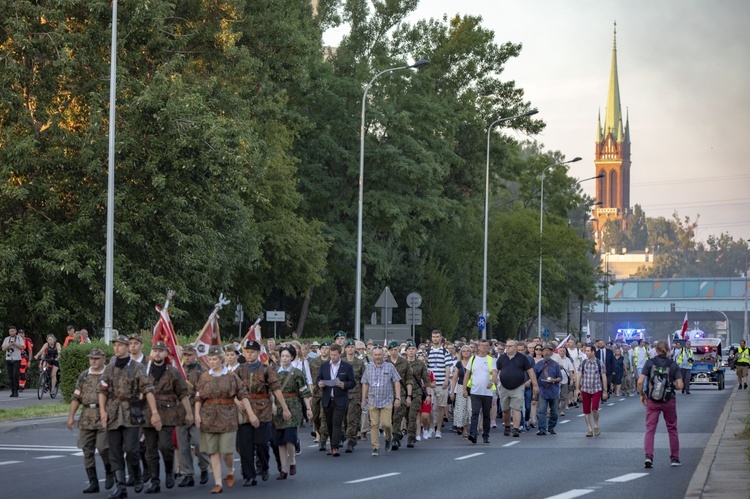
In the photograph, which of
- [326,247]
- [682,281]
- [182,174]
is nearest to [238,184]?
[182,174]

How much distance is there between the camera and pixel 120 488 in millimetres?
14258

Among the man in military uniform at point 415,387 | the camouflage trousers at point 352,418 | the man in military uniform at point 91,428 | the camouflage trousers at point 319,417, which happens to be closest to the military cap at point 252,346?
the man in military uniform at point 91,428

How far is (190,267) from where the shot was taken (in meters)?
38.4

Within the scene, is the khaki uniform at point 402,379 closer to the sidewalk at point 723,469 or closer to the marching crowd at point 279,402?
A: the marching crowd at point 279,402

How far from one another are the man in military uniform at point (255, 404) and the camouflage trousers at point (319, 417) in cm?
467

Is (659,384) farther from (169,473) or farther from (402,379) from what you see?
(169,473)

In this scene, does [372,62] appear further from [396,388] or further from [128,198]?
[396,388]

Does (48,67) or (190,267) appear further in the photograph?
(190,267)

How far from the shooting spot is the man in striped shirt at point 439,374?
83.5 ft

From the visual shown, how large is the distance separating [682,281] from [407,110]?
311ft

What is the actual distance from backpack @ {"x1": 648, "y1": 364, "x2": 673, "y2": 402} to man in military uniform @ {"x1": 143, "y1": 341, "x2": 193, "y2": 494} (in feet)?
21.3

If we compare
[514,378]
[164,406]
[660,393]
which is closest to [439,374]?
[514,378]

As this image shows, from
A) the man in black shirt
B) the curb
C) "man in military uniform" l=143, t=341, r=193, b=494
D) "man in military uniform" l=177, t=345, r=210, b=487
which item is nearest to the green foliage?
the man in black shirt

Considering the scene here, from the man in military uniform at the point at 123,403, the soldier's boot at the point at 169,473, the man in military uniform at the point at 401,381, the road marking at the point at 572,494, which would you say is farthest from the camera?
the man in military uniform at the point at 401,381
